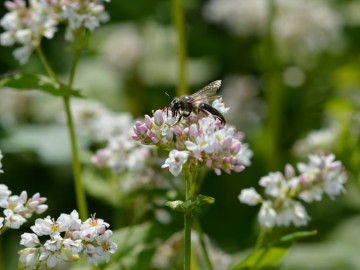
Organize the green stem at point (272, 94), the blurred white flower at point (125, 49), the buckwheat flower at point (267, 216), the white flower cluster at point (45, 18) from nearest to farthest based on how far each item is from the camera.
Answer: the buckwheat flower at point (267, 216)
the white flower cluster at point (45, 18)
the green stem at point (272, 94)
the blurred white flower at point (125, 49)

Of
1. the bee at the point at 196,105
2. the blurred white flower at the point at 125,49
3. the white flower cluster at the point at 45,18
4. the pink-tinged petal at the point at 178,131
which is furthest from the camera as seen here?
the blurred white flower at the point at 125,49

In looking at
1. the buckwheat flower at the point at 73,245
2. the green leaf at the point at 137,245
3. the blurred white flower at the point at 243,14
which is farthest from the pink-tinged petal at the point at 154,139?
the blurred white flower at the point at 243,14

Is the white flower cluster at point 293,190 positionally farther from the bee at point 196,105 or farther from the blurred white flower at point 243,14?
the blurred white flower at point 243,14

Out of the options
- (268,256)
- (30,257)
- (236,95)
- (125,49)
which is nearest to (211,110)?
(268,256)

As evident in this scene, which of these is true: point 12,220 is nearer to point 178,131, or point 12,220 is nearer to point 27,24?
point 178,131

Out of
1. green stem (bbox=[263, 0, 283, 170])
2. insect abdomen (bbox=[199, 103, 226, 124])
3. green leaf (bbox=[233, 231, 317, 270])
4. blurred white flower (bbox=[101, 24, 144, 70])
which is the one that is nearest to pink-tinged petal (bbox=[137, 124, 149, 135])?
insect abdomen (bbox=[199, 103, 226, 124])

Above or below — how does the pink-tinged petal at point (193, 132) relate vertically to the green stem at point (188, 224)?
above
